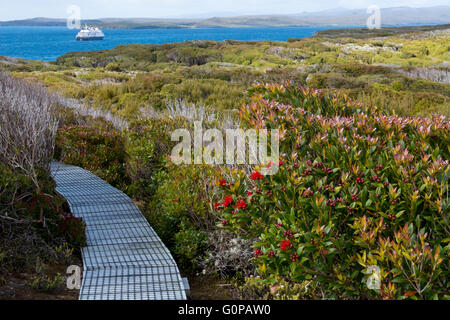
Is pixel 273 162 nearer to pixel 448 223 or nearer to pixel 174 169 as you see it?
pixel 448 223

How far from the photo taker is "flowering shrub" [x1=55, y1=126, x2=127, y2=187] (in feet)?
26.0

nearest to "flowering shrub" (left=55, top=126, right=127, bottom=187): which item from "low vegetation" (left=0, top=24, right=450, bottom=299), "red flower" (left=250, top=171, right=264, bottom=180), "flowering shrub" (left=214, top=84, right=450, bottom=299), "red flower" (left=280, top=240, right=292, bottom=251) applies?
"low vegetation" (left=0, top=24, right=450, bottom=299)

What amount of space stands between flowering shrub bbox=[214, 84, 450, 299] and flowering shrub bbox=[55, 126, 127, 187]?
4.35m

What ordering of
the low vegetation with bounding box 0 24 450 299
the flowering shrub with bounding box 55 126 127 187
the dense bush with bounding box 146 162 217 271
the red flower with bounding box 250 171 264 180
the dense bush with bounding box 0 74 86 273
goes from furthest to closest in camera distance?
the flowering shrub with bounding box 55 126 127 187 → the dense bush with bounding box 146 162 217 271 → the dense bush with bounding box 0 74 86 273 → the red flower with bounding box 250 171 264 180 → the low vegetation with bounding box 0 24 450 299

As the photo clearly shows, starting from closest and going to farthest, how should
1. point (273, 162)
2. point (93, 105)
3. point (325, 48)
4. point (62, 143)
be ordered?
point (273, 162), point (62, 143), point (93, 105), point (325, 48)

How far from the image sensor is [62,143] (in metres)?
8.54

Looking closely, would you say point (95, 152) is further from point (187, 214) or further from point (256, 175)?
point (256, 175)

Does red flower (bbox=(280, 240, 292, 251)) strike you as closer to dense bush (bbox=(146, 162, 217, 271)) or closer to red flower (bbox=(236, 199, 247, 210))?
red flower (bbox=(236, 199, 247, 210))

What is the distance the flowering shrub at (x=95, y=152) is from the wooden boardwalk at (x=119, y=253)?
3.92ft

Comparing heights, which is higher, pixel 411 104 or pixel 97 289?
pixel 411 104

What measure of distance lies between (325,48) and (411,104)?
111ft

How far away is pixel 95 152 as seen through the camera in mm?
8320

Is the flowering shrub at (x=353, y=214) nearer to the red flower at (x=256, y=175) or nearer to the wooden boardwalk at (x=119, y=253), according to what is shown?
the red flower at (x=256, y=175)
